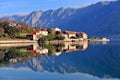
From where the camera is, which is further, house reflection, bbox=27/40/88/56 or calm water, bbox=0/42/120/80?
house reflection, bbox=27/40/88/56

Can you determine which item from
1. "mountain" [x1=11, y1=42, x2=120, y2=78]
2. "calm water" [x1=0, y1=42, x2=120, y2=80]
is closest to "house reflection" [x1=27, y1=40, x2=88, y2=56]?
"calm water" [x1=0, y1=42, x2=120, y2=80]

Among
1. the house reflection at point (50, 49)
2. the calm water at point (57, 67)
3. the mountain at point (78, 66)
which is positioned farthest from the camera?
the house reflection at point (50, 49)

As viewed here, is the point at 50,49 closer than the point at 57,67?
No

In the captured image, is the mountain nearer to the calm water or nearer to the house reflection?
the calm water

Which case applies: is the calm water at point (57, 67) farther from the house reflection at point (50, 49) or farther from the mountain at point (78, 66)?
the house reflection at point (50, 49)

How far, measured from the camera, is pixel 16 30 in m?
96.8

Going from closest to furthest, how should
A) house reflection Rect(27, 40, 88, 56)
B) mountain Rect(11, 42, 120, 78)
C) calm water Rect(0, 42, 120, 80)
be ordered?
calm water Rect(0, 42, 120, 80)
mountain Rect(11, 42, 120, 78)
house reflection Rect(27, 40, 88, 56)

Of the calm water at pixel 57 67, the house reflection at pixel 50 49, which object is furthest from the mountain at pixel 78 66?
the house reflection at pixel 50 49

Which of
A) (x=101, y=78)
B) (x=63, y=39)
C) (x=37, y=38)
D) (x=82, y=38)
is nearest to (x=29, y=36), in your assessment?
(x=37, y=38)

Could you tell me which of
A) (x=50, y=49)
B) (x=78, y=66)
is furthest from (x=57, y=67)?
(x=50, y=49)

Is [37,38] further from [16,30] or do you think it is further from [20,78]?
[20,78]

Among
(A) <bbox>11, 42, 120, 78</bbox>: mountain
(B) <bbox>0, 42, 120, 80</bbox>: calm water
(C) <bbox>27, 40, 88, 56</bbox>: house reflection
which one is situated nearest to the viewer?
(B) <bbox>0, 42, 120, 80</bbox>: calm water

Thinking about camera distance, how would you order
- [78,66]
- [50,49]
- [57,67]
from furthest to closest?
[50,49]
[78,66]
[57,67]

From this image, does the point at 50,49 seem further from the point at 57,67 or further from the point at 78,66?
the point at 57,67
